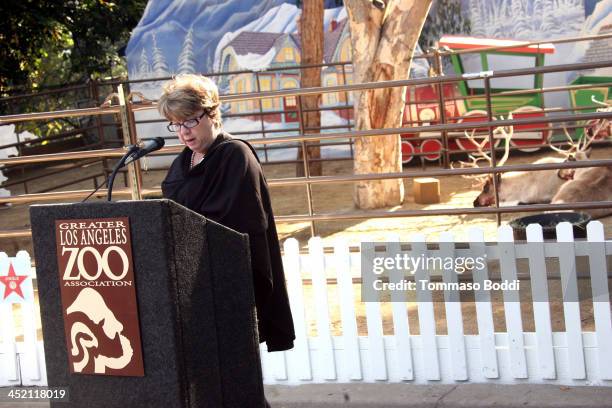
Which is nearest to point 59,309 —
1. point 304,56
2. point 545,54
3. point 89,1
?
point 304,56

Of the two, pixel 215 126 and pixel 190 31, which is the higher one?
pixel 190 31

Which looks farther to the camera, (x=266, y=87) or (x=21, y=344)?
(x=266, y=87)

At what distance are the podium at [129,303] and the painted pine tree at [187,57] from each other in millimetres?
14228

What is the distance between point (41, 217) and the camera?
275 centimetres

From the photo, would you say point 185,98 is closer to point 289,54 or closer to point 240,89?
point 289,54

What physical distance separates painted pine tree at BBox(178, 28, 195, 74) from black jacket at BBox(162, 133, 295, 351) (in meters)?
13.7

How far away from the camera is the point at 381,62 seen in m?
10.1

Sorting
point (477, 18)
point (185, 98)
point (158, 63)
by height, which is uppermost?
point (477, 18)

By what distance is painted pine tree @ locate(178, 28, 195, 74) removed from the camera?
658 inches

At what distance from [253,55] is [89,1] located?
226 inches

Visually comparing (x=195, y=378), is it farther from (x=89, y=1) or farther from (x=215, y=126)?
(x=89, y=1)

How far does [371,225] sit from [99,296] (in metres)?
7.58

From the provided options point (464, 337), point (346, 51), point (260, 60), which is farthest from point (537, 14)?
point (464, 337)

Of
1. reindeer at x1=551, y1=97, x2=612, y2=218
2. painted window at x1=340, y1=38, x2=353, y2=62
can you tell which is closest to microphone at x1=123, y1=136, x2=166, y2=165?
reindeer at x1=551, y1=97, x2=612, y2=218
